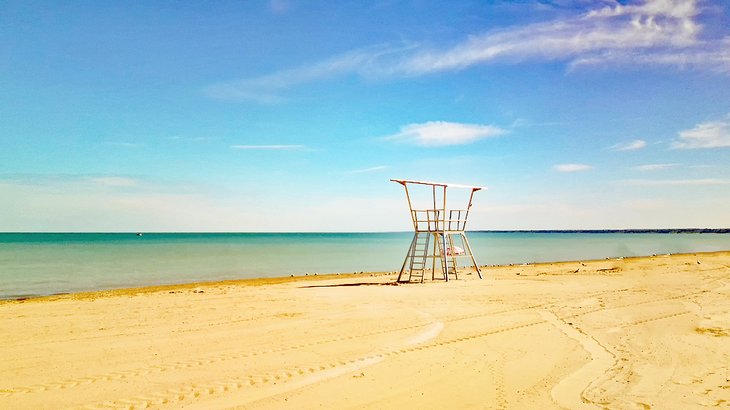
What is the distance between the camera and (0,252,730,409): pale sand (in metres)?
5.62

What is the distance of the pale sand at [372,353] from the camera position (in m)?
5.62

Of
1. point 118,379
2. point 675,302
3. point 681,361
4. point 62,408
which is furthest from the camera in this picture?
point 675,302

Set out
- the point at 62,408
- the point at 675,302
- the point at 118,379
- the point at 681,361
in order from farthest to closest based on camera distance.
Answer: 1. the point at 675,302
2. the point at 681,361
3. the point at 118,379
4. the point at 62,408

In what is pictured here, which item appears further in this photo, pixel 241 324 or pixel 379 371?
pixel 241 324

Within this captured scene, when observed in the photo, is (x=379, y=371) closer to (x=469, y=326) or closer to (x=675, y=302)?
(x=469, y=326)

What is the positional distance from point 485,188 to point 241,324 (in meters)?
13.2

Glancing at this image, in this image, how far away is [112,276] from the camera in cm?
2616

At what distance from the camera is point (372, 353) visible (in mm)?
7547

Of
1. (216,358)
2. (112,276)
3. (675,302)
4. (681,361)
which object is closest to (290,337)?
(216,358)

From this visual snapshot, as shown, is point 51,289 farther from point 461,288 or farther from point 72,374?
point 461,288

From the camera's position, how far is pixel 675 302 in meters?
12.6

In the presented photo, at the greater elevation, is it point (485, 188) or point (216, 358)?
point (485, 188)

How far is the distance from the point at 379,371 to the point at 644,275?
763 inches

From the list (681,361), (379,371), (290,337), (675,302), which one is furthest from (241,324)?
(675,302)
